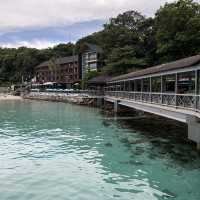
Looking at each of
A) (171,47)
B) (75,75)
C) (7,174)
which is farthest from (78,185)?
(75,75)

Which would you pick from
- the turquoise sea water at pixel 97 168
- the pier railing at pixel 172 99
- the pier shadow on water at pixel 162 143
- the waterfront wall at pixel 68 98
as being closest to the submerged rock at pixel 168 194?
the turquoise sea water at pixel 97 168

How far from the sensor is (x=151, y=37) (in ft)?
190

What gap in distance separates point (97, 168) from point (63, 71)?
79.7 metres

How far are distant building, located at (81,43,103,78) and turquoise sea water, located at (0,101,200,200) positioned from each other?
5439 centimetres

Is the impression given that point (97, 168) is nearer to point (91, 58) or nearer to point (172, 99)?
point (172, 99)

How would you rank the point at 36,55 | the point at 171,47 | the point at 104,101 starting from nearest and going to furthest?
the point at 171,47 → the point at 104,101 → the point at 36,55

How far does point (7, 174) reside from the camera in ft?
41.8

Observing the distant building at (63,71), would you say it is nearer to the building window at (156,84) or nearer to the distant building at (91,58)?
the distant building at (91,58)

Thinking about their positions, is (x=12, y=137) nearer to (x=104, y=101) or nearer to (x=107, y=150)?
(x=107, y=150)

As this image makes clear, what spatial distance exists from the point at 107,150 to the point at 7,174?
5998mm

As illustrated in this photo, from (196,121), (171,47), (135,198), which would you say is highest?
(171,47)

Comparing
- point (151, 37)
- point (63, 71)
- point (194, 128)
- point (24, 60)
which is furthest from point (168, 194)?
point (24, 60)

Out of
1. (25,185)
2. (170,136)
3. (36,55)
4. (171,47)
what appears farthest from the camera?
(36,55)

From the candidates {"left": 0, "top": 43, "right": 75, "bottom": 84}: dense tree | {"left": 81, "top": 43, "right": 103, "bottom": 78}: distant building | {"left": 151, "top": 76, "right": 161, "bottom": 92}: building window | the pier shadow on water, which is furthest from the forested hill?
{"left": 0, "top": 43, "right": 75, "bottom": 84}: dense tree
